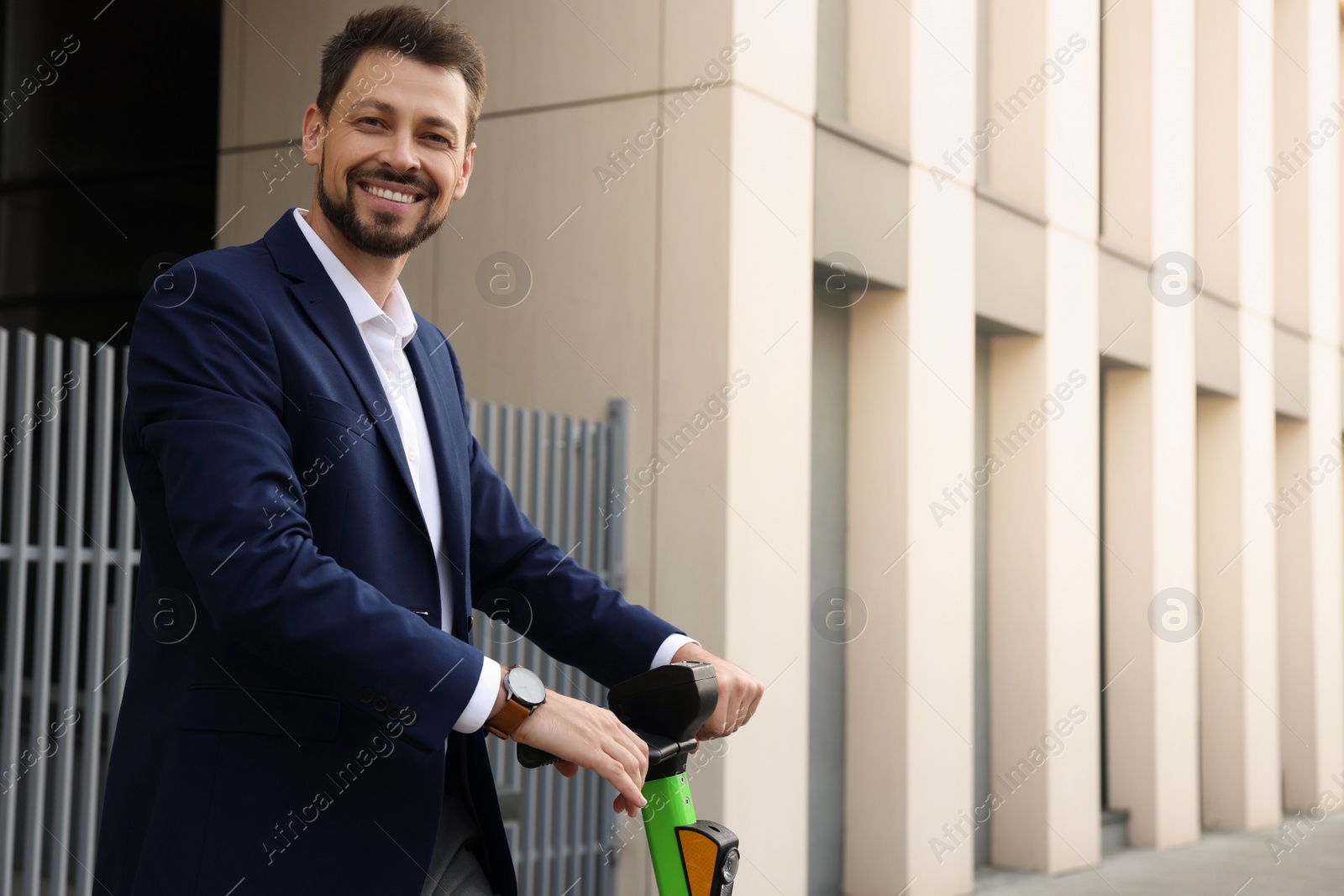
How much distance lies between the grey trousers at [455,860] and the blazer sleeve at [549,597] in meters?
0.33

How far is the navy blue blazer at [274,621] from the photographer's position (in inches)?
66.1

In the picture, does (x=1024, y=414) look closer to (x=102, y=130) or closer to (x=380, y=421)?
(x=102, y=130)

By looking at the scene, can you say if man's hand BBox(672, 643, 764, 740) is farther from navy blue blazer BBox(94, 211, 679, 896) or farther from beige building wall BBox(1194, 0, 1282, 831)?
beige building wall BBox(1194, 0, 1282, 831)

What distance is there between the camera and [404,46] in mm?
2123

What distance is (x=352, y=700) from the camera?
1699mm

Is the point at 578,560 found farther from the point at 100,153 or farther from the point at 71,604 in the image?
the point at 100,153

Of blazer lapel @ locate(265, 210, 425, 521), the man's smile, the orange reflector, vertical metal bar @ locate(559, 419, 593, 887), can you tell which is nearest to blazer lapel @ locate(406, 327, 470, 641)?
blazer lapel @ locate(265, 210, 425, 521)

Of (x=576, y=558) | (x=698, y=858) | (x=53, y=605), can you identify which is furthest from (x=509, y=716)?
(x=576, y=558)

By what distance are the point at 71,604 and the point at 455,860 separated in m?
2.55

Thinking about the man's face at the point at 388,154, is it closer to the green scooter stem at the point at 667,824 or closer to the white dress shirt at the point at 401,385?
the white dress shirt at the point at 401,385

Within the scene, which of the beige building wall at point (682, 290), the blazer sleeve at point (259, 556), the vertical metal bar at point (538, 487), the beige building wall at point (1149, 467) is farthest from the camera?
the beige building wall at point (1149, 467)

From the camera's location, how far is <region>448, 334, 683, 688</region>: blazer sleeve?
7.44 feet

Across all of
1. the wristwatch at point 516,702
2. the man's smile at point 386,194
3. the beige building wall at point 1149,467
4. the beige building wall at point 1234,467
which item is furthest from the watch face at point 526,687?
the beige building wall at point 1234,467

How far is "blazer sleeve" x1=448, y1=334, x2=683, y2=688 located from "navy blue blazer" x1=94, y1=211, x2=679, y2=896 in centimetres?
28
